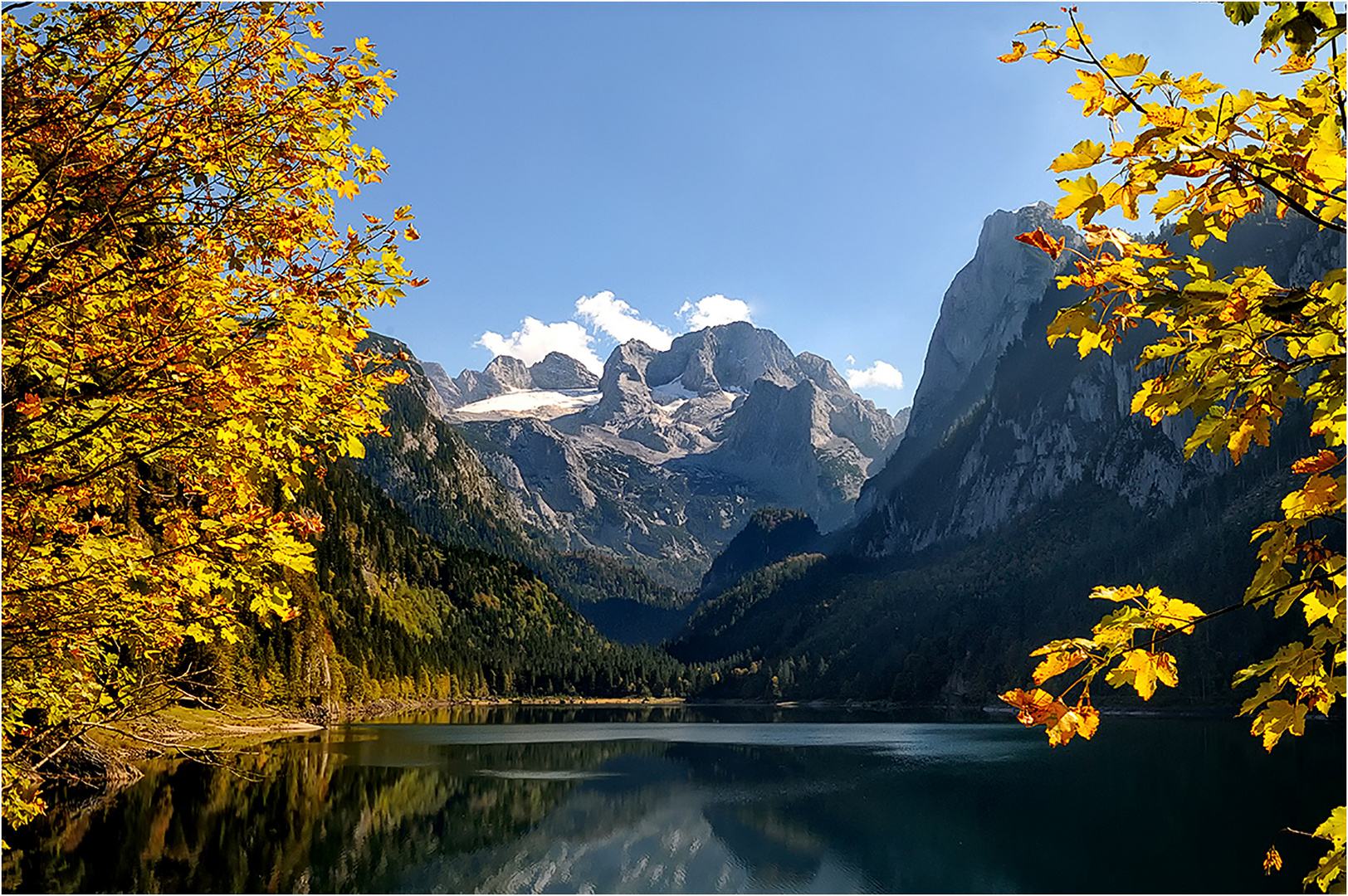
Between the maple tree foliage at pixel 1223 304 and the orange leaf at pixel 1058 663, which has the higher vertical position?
the maple tree foliage at pixel 1223 304

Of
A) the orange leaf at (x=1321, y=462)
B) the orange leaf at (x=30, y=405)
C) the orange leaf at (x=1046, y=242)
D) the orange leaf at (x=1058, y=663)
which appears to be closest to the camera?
the orange leaf at (x=1046, y=242)

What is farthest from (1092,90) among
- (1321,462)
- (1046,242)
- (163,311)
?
(163,311)

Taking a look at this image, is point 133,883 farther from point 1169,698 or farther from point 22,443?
point 1169,698

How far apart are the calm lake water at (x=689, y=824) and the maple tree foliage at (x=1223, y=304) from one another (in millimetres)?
28371

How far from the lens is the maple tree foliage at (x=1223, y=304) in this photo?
378 centimetres

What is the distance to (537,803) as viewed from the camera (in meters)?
64.1

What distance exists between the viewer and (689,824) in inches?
2421

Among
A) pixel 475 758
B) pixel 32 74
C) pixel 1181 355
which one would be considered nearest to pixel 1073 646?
pixel 1181 355

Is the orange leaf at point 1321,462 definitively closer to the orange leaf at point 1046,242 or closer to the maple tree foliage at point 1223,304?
the maple tree foliage at point 1223,304

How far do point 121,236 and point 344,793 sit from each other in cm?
5936

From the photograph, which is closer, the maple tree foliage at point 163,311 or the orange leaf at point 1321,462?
the orange leaf at point 1321,462

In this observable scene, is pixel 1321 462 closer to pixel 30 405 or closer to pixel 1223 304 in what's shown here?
pixel 1223 304

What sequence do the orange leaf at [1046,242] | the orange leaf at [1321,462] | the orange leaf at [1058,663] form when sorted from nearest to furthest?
1. the orange leaf at [1046,242]
2. the orange leaf at [1058,663]
3. the orange leaf at [1321,462]

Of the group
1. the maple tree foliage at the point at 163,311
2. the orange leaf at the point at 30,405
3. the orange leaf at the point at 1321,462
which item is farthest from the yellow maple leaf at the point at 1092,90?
the orange leaf at the point at 30,405
